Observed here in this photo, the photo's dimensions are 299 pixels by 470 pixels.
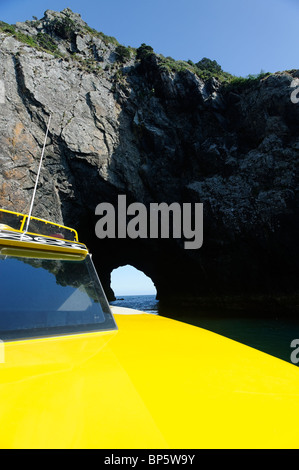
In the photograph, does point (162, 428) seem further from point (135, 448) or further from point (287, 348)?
point (287, 348)

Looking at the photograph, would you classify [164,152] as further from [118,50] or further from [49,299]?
[49,299]

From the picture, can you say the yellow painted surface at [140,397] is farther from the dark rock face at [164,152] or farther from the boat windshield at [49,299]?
the dark rock face at [164,152]

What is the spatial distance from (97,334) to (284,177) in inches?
643

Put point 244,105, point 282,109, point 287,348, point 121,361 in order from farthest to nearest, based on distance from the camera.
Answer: point 244,105, point 282,109, point 287,348, point 121,361

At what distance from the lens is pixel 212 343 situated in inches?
71.0

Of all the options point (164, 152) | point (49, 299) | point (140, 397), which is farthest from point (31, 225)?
point (164, 152)

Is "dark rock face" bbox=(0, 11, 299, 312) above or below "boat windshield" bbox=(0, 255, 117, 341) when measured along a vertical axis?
above

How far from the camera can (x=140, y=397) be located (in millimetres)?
946

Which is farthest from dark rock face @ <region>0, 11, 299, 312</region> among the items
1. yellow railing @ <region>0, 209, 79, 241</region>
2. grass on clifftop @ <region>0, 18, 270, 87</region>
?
yellow railing @ <region>0, 209, 79, 241</region>

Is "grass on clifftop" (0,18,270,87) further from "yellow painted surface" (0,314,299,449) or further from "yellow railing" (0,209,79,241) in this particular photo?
"yellow painted surface" (0,314,299,449)

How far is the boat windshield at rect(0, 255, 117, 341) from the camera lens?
62.3 inches

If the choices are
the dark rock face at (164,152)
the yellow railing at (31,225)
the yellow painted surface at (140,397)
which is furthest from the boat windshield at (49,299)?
the dark rock face at (164,152)

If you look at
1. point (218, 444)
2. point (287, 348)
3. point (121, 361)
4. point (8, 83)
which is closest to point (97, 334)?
point (121, 361)

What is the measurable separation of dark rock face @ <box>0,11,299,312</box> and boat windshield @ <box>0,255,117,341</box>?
12.8 m
